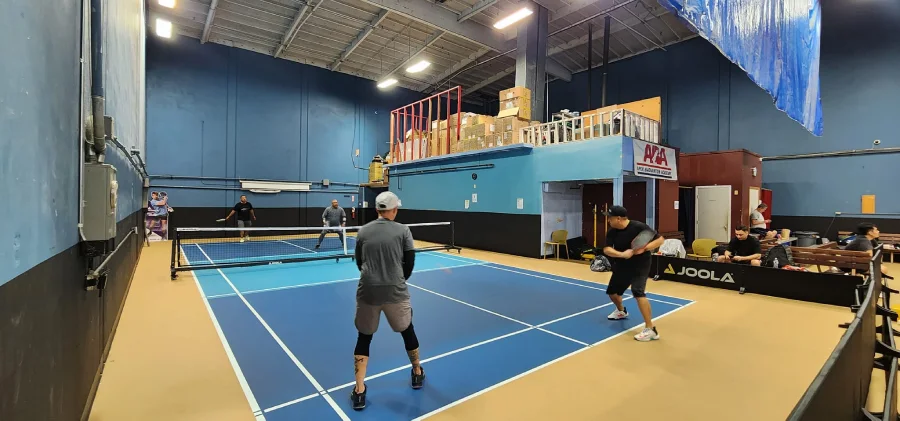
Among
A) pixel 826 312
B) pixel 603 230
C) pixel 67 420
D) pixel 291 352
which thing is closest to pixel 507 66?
pixel 603 230

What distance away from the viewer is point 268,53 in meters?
17.5

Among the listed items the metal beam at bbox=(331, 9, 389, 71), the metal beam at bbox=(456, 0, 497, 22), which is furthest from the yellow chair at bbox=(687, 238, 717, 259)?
the metal beam at bbox=(331, 9, 389, 71)

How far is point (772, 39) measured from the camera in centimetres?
495

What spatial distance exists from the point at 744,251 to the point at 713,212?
551cm

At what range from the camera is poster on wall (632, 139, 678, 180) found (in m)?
9.91

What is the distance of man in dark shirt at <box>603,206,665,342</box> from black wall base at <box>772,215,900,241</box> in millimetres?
13239

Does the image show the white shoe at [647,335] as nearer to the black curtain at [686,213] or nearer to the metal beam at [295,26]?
the black curtain at [686,213]

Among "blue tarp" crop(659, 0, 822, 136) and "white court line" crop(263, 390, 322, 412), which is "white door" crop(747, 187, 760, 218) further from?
"white court line" crop(263, 390, 322, 412)

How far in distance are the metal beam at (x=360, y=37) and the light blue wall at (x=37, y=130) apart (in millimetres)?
13359

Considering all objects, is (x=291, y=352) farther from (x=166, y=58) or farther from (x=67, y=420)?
(x=166, y=58)

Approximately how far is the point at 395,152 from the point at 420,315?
13173 millimetres

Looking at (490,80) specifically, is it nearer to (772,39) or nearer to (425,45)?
(425,45)

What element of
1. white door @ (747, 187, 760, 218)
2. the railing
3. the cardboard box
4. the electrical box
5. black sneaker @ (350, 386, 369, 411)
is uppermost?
the cardboard box

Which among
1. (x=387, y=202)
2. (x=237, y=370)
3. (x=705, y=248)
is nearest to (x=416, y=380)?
(x=387, y=202)
